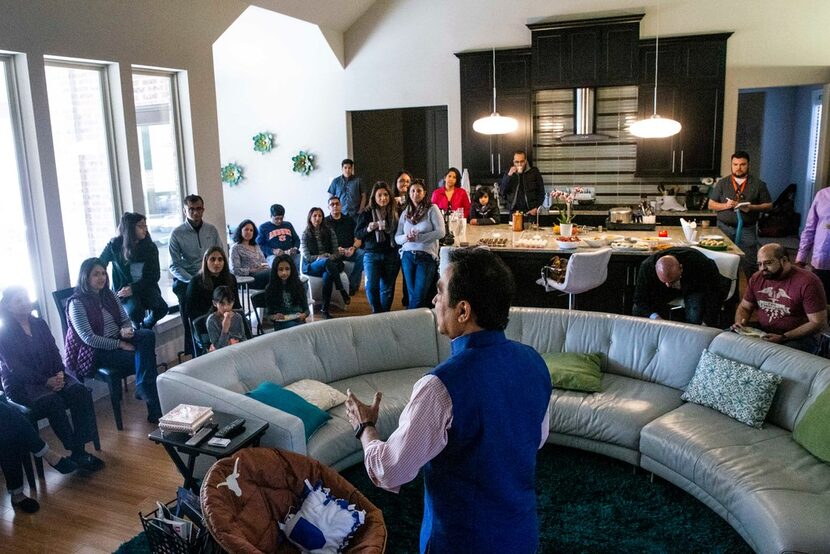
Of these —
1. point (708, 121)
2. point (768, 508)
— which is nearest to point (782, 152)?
point (708, 121)

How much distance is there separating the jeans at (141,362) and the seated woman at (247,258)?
174cm

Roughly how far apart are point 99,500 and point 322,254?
3.79m

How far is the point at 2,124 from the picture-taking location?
4.79 metres

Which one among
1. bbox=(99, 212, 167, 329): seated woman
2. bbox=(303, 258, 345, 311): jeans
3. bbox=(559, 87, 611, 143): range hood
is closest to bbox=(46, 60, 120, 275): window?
bbox=(99, 212, 167, 329): seated woman

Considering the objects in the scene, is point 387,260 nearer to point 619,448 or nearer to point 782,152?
point 619,448

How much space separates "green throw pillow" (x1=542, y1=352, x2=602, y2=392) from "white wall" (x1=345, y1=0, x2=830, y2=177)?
17.9 feet

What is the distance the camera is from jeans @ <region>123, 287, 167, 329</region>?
5.47 m

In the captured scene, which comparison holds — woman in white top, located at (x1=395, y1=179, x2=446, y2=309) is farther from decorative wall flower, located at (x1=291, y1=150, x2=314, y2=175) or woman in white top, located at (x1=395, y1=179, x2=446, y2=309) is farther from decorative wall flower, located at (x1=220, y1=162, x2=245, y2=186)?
decorative wall flower, located at (x1=220, y1=162, x2=245, y2=186)

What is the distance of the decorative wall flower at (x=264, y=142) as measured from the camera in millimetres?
10203

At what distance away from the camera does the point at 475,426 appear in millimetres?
1716

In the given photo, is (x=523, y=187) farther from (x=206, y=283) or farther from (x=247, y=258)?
(x=206, y=283)

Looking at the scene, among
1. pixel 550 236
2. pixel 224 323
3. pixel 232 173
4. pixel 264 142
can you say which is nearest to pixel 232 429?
pixel 224 323

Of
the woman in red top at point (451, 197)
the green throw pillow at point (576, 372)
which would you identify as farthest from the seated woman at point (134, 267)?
the woman in red top at point (451, 197)

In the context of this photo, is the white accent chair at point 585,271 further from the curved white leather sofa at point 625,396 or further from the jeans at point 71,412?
the jeans at point 71,412
